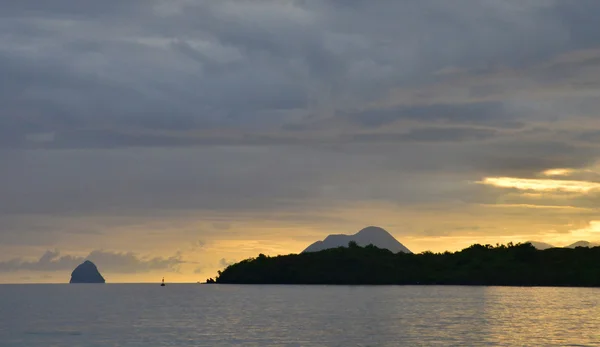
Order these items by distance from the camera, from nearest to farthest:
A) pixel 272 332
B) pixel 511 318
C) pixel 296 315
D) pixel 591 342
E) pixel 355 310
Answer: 1. pixel 591 342
2. pixel 272 332
3. pixel 511 318
4. pixel 296 315
5. pixel 355 310

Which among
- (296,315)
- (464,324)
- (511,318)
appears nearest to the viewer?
(464,324)

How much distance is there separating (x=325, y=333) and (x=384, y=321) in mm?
27150

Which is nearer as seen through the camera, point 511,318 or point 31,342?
point 31,342

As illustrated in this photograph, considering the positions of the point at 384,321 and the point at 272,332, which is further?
the point at 384,321

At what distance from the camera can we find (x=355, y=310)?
185875 millimetres

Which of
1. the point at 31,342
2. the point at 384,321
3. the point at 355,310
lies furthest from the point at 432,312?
the point at 31,342

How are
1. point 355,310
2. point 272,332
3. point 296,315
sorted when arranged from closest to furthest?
point 272,332
point 296,315
point 355,310

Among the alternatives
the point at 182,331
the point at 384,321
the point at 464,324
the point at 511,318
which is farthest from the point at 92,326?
the point at 511,318

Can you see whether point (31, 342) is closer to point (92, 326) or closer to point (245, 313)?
point (92, 326)

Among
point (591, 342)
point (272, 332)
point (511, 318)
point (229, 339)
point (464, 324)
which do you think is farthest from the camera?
point (511, 318)

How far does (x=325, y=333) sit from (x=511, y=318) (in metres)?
49.7

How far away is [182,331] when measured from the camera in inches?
5069

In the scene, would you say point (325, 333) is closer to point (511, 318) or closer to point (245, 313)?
point (511, 318)

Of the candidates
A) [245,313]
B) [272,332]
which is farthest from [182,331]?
[245,313]
